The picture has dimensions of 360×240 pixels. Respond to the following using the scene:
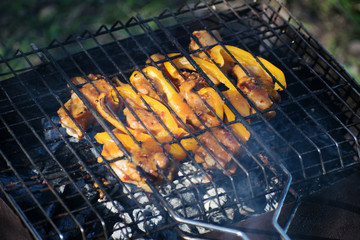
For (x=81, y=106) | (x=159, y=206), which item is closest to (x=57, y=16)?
(x=81, y=106)

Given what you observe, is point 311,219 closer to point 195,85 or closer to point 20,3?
point 195,85

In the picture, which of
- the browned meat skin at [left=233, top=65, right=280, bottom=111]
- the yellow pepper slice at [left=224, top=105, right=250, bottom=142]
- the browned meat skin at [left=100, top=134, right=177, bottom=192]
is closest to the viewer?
the browned meat skin at [left=100, top=134, right=177, bottom=192]

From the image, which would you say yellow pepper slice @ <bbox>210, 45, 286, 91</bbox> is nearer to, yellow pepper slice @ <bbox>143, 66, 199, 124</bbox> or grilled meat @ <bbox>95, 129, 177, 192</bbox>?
yellow pepper slice @ <bbox>143, 66, 199, 124</bbox>

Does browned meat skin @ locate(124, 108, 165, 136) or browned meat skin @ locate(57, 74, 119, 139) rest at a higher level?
browned meat skin @ locate(57, 74, 119, 139)

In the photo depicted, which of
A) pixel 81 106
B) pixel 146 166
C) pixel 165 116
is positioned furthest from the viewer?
pixel 81 106

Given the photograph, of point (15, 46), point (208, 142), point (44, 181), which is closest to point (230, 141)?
point (208, 142)

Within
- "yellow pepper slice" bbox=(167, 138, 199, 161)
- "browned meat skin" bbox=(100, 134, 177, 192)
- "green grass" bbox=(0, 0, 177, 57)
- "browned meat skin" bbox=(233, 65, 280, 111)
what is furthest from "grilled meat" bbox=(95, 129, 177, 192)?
"green grass" bbox=(0, 0, 177, 57)

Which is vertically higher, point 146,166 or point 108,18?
point 108,18

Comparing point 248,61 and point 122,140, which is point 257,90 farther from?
point 122,140
